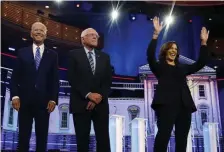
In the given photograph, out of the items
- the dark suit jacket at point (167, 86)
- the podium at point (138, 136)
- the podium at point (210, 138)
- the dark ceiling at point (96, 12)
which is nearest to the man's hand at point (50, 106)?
the dark suit jacket at point (167, 86)

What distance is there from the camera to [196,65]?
3039mm

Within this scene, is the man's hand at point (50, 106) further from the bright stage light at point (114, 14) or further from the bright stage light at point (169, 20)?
the bright stage light at point (169, 20)

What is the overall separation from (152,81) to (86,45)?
3.02 metres

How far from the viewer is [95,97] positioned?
9.00ft

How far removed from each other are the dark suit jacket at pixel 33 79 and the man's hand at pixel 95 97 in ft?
1.62

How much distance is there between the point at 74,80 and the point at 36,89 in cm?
43

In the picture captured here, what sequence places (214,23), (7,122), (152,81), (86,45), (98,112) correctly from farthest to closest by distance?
(214,23), (152,81), (7,122), (86,45), (98,112)

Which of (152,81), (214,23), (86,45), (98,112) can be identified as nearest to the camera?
(98,112)

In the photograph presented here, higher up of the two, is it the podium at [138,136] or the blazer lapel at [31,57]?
the blazer lapel at [31,57]

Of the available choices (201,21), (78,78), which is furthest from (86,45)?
(201,21)

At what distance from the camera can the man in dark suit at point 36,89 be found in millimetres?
2992

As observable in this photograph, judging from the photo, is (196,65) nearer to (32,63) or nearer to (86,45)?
(86,45)

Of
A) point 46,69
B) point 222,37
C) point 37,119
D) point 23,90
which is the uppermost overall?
point 222,37

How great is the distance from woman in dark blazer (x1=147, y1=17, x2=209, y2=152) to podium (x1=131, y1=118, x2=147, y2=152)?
Result: 74.6 inches
